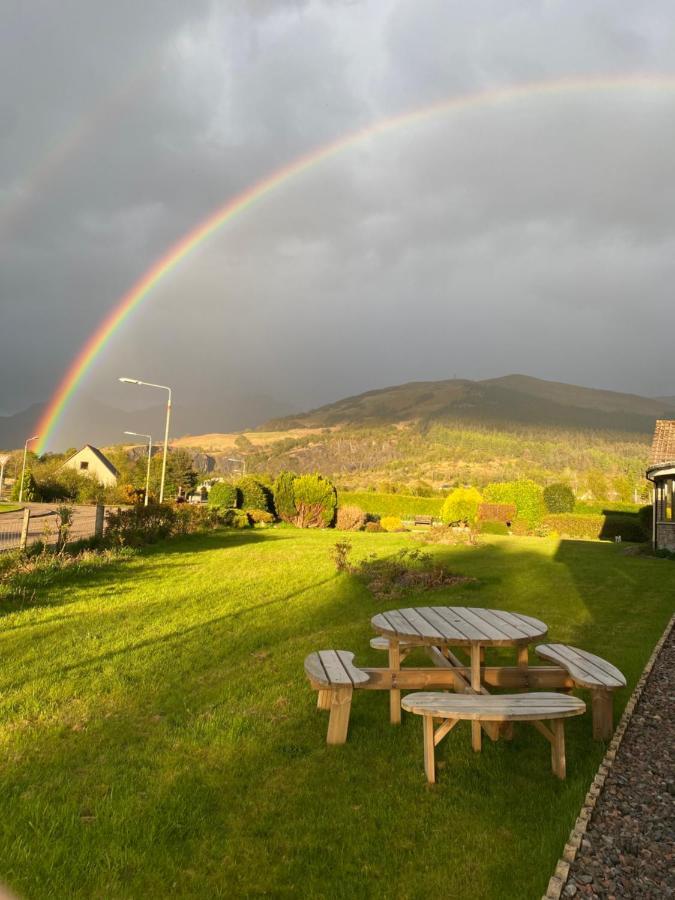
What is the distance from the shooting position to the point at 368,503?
41.2 metres

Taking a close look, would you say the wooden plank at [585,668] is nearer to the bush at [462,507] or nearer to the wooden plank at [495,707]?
the wooden plank at [495,707]

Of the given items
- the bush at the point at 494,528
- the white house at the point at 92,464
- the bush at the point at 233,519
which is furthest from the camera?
the white house at the point at 92,464

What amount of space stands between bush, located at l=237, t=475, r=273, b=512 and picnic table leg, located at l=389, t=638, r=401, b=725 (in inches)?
1033

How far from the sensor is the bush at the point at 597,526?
26109mm

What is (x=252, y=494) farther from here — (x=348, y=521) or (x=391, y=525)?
(x=391, y=525)

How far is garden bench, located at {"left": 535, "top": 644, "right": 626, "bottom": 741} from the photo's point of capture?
4.08 m

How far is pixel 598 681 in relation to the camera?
408 centimetres

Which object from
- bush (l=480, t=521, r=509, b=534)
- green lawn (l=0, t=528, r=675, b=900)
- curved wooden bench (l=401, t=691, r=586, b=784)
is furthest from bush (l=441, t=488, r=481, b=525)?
curved wooden bench (l=401, t=691, r=586, b=784)

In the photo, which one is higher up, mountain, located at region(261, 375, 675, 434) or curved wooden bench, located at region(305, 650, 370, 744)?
mountain, located at region(261, 375, 675, 434)

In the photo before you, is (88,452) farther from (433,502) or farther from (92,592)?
(92,592)

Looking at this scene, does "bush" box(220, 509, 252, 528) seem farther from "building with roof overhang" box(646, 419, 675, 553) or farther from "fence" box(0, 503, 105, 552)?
"building with roof overhang" box(646, 419, 675, 553)

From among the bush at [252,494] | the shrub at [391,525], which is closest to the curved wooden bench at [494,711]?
the shrub at [391,525]

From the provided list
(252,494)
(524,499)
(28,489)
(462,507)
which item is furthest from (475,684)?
(28,489)

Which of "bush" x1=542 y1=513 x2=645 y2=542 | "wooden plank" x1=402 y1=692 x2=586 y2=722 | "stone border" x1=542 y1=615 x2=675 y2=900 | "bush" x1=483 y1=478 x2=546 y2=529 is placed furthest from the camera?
"bush" x1=483 y1=478 x2=546 y2=529
